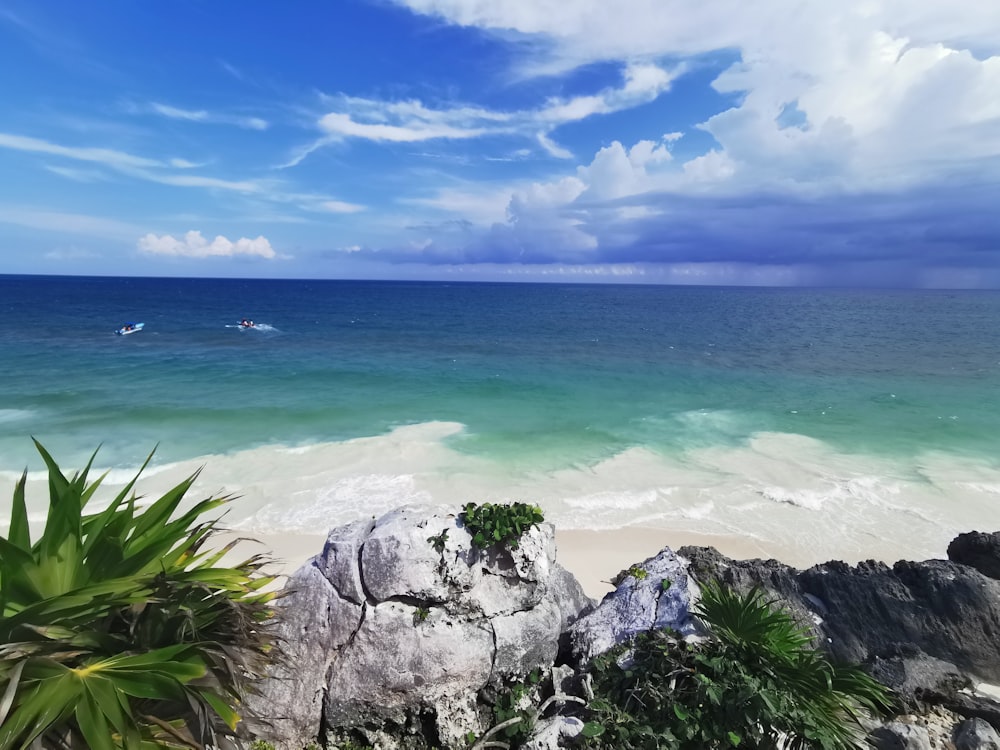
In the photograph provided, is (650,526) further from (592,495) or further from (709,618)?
(709,618)

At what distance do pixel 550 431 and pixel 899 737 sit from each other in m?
18.5

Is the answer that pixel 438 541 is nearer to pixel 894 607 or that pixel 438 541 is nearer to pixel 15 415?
pixel 894 607

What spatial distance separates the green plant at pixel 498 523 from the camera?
6.38 meters

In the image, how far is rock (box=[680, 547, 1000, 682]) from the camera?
690 centimetres

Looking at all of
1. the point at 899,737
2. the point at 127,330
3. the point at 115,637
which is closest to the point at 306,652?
the point at 115,637

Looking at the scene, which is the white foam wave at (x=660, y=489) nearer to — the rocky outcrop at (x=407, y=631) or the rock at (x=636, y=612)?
the rock at (x=636, y=612)

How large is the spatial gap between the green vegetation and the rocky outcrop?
1.32 meters

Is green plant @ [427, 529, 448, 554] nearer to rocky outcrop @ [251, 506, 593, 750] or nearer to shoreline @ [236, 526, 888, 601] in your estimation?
rocky outcrop @ [251, 506, 593, 750]

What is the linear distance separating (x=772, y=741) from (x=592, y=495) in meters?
12.1

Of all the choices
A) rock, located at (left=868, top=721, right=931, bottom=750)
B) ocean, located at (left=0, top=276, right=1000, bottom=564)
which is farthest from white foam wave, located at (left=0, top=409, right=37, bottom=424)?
rock, located at (left=868, top=721, right=931, bottom=750)

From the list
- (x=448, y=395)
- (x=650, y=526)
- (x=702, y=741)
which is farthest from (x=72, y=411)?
(x=702, y=741)

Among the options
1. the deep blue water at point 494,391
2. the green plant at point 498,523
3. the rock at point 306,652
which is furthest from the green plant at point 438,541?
the deep blue water at point 494,391

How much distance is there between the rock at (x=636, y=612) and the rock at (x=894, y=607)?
991mm

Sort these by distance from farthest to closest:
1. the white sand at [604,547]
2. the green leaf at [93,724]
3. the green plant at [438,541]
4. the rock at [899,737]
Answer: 1. the white sand at [604,547]
2. the green plant at [438,541]
3. the rock at [899,737]
4. the green leaf at [93,724]
